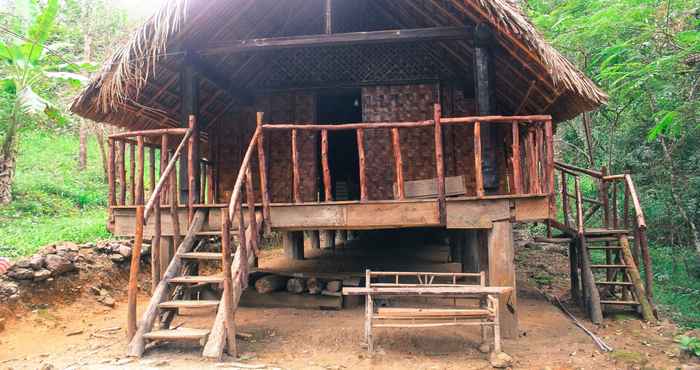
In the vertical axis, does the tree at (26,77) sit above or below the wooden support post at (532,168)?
above

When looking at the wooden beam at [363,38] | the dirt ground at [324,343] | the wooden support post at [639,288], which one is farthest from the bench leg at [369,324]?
the wooden support post at [639,288]

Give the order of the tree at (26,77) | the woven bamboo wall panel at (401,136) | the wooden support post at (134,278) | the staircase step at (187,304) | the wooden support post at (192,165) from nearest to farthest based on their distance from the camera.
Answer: the wooden support post at (134,278), the staircase step at (187,304), the wooden support post at (192,165), the woven bamboo wall panel at (401,136), the tree at (26,77)

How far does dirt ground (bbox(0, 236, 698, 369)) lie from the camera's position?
4.16 metres

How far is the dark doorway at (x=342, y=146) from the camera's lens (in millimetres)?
10391

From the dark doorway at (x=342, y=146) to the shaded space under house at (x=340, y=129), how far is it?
2.73 meters

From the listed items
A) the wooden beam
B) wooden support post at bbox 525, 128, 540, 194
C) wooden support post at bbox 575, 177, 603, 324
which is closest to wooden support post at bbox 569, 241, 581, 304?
wooden support post at bbox 575, 177, 603, 324

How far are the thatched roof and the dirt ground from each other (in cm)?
267

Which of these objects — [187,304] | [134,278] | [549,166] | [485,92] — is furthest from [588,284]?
[134,278]

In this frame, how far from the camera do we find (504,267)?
4.86m

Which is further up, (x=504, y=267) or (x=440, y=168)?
(x=440, y=168)

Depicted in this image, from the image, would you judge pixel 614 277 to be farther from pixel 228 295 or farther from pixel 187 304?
pixel 187 304

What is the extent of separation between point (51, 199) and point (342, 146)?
22.0ft

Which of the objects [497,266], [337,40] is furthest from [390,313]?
[337,40]

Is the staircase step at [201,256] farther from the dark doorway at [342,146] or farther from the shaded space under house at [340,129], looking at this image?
the dark doorway at [342,146]
